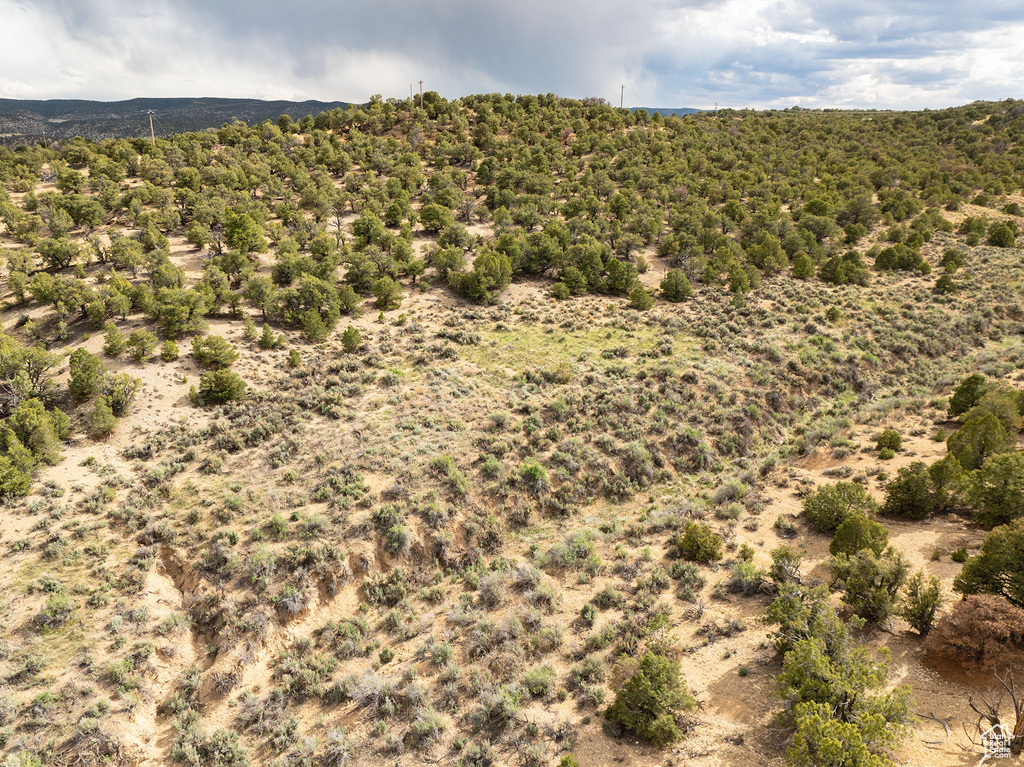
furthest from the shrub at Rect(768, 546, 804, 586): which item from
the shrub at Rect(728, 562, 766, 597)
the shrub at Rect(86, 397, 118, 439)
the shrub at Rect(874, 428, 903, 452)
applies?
the shrub at Rect(86, 397, 118, 439)

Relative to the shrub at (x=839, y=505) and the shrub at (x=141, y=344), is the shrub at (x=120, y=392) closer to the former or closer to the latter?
the shrub at (x=141, y=344)

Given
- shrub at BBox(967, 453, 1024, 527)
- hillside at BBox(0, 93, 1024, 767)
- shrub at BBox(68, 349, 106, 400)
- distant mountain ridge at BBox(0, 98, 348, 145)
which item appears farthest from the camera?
distant mountain ridge at BBox(0, 98, 348, 145)

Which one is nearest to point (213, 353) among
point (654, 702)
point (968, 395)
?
point (654, 702)

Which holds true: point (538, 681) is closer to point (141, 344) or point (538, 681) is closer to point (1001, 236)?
point (141, 344)

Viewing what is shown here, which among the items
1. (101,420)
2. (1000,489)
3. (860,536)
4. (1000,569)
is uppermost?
(101,420)

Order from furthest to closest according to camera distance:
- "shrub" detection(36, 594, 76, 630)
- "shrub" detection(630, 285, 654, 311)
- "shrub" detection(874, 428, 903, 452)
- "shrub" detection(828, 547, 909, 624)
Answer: "shrub" detection(630, 285, 654, 311)
"shrub" detection(874, 428, 903, 452)
"shrub" detection(36, 594, 76, 630)
"shrub" detection(828, 547, 909, 624)

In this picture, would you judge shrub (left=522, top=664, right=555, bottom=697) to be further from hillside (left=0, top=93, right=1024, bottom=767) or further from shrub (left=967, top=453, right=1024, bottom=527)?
shrub (left=967, top=453, right=1024, bottom=527)
